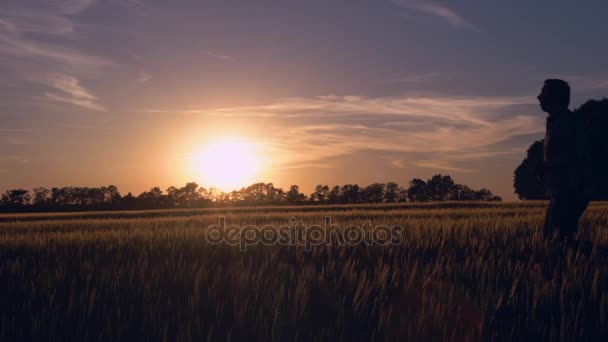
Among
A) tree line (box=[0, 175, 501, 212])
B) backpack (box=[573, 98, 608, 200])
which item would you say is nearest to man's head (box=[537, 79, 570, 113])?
backpack (box=[573, 98, 608, 200])

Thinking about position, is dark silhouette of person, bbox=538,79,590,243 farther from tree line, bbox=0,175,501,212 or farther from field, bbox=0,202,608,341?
tree line, bbox=0,175,501,212

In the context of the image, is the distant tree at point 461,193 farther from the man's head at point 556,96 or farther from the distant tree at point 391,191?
the man's head at point 556,96

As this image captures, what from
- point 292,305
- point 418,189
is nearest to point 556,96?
point 292,305

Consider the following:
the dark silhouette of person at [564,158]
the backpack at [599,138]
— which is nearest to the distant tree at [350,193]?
the backpack at [599,138]

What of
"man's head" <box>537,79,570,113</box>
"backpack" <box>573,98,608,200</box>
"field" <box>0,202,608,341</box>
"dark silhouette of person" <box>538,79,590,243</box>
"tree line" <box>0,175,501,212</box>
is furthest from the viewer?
"tree line" <box>0,175,501,212</box>

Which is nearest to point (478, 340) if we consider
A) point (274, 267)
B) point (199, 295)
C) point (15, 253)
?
point (199, 295)

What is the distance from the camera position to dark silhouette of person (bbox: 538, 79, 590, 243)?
555 centimetres

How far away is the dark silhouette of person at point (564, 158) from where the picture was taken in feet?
18.2

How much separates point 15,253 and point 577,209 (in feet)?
24.7

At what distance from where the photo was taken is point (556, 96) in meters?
5.68

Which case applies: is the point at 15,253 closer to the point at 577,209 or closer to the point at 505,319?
the point at 505,319

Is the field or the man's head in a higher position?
the man's head

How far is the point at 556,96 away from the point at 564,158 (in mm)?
838

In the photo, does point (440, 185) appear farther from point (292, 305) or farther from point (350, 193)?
point (292, 305)
